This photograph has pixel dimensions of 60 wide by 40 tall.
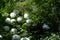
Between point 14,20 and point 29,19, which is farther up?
point 14,20

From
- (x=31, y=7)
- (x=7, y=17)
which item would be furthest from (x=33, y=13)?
(x=7, y=17)

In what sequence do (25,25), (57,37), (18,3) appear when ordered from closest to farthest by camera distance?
(57,37) → (25,25) → (18,3)

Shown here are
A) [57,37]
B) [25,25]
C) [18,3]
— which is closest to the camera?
[57,37]

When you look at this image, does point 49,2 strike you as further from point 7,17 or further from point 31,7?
point 7,17

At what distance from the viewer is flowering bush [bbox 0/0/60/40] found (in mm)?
6242

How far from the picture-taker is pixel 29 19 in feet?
20.9

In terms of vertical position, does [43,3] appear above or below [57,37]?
above

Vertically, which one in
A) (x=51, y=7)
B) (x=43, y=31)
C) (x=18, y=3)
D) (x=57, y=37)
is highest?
(x=18, y=3)

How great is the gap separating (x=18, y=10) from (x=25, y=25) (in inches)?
22.1

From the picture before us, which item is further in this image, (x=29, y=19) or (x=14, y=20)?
(x=14, y=20)

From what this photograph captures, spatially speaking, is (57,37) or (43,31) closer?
(57,37)

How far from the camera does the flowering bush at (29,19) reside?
20.5 feet

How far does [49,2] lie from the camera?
644 centimetres

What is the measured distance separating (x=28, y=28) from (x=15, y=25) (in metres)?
0.36
